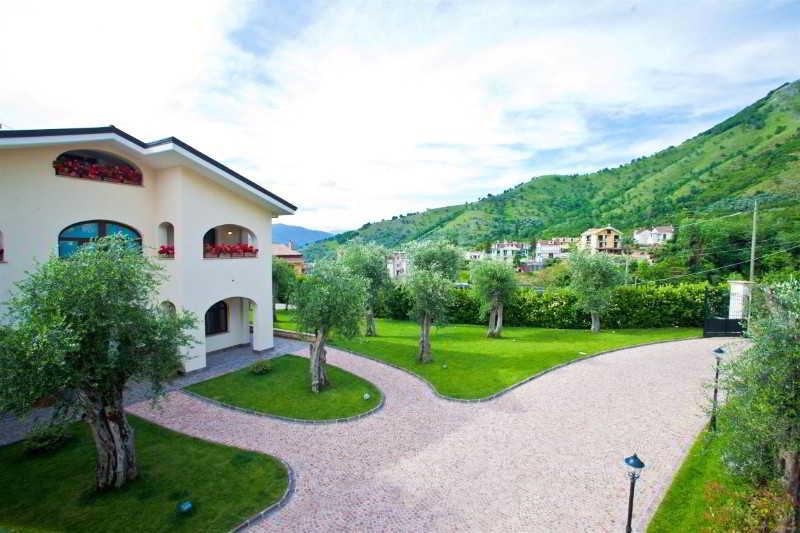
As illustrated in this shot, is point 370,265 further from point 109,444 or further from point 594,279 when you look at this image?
point 109,444

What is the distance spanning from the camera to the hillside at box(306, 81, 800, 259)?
61594 mm

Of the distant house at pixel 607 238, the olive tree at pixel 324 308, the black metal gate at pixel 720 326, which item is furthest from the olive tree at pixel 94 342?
the distant house at pixel 607 238

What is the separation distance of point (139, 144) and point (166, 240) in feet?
13.5

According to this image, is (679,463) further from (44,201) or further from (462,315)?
(44,201)

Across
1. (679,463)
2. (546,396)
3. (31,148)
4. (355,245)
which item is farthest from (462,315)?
(31,148)

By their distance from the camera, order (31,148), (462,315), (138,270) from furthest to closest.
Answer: (462,315), (31,148), (138,270)

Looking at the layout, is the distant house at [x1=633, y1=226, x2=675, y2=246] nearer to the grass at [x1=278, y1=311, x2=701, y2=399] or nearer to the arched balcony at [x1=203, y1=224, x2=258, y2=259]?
the grass at [x1=278, y1=311, x2=701, y2=399]

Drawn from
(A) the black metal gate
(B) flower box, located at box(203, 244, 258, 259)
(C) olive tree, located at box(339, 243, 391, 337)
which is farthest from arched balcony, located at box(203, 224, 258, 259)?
(A) the black metal gate

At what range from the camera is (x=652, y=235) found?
268ft

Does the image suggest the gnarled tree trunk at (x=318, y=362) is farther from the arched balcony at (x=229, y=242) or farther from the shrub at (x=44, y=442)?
the shrub at (x=44, y=442)

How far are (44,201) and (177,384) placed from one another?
7.90 meters

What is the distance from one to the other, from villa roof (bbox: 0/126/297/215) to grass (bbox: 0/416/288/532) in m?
8.98

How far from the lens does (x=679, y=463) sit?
9523 millimetres

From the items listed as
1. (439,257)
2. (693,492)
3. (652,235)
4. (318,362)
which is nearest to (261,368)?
(318,362)
